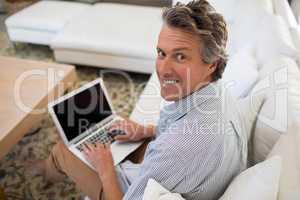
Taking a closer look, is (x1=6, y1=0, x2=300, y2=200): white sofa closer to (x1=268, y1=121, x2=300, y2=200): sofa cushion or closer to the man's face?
(x1=268, y1=121, x2=300, y2=200): sofa cushion

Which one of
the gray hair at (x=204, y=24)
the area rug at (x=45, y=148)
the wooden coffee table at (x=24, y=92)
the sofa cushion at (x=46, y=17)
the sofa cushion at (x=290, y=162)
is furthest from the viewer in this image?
the sofa cushion at (x=46, y=17)

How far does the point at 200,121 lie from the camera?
87 centimetres

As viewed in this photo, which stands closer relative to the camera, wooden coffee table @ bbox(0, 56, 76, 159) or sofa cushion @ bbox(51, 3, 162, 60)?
wooden coffee table @ bbox(0, 56, 76, 159)

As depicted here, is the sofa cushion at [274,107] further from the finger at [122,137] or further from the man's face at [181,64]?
the finger at [122,137]

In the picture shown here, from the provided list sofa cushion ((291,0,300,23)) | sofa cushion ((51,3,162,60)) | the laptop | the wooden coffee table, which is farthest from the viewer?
sofa cushion ((51,3,162,60))

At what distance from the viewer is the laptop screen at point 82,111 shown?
1.32 metres

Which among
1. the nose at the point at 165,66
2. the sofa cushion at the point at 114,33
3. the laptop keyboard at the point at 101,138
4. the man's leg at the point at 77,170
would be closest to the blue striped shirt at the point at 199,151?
the nose at the point at 165,66

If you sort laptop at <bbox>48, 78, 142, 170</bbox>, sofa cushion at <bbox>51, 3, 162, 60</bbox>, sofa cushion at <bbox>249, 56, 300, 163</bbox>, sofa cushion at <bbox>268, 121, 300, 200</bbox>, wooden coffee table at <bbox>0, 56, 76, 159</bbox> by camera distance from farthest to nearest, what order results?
1. sofa cushion at <bbox>51, 3, 162, 60</bbox>
2. wooden coffee table at <bbox>0, 56, 76, 159</bbox>
3. laptop at <bbox>48, 78, 142, 170</bbox>
4. sofa cushion at <bbox>249, 56, 300, 163</bbox>
5. sofa cushion at <bbox>268, 121, 300, 200</bbox>

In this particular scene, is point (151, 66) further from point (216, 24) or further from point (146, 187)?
point (146, 187)

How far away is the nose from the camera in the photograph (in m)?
0.94

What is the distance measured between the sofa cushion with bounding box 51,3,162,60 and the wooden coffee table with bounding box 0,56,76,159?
538 millimetres

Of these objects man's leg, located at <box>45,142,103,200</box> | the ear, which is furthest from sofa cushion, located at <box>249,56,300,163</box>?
man's leg, located at <box>45,142,103,200</box>

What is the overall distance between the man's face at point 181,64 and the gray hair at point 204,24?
18 millimetres

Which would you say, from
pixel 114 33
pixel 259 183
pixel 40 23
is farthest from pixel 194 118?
pixel 40 23
